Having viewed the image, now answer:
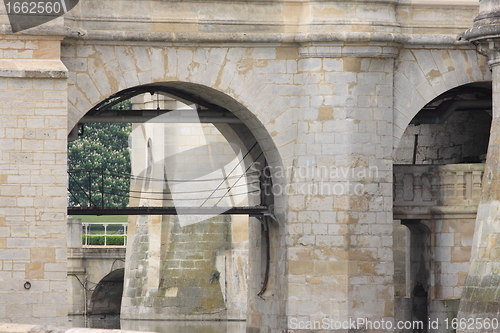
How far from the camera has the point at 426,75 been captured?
20.5 m

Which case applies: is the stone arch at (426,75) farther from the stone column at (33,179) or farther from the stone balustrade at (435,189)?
the stone column at (33,179)

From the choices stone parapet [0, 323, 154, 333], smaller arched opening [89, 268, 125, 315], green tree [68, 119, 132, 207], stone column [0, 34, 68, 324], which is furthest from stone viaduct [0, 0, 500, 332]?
green tree [68, 119, 132, 207]

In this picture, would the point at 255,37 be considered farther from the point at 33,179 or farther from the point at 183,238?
the point at 183,238

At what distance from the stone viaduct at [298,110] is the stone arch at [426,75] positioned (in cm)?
2

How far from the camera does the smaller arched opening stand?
37.3 metres

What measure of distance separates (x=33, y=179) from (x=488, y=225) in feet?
21.5

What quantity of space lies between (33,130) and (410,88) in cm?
584

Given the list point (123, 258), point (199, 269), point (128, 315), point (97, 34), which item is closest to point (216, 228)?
point (199, 269)

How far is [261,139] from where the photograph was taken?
20.8 metres

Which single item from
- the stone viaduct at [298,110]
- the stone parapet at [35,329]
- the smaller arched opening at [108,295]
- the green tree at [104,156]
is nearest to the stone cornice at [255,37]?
the stone viaduct at [298,110]

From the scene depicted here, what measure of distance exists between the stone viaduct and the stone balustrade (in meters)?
0.04

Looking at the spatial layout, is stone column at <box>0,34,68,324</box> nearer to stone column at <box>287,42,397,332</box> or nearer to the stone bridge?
stone column at <box>287,42,397,332</box>

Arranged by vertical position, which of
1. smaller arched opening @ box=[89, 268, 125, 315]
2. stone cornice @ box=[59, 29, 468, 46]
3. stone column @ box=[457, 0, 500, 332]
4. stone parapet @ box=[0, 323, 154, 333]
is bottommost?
smaller arched opening @ box=[89, 268, 125, 315]

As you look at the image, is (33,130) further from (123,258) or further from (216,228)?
(123,258)
